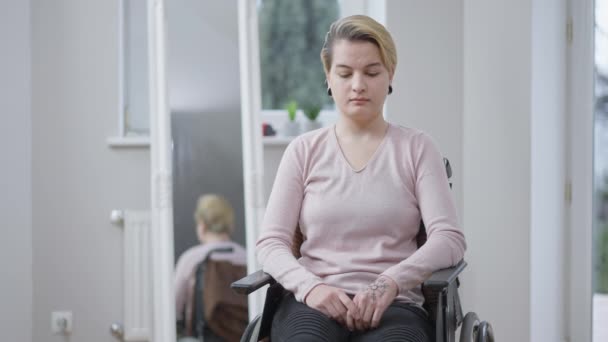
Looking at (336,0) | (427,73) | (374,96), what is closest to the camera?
(374,96)

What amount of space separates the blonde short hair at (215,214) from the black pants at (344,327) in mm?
1476

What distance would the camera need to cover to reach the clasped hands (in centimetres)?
178

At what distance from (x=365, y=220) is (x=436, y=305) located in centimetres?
25

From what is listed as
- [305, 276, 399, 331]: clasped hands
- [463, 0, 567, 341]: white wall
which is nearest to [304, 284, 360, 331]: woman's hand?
[305, 276, 399, 331]: clasped hands

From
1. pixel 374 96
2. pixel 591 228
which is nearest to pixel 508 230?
pixel 591 228

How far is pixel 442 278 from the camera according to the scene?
1754 millimetres

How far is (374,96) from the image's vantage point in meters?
2.02

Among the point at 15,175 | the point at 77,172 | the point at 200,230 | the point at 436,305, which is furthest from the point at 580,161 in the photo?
the point at 15,175

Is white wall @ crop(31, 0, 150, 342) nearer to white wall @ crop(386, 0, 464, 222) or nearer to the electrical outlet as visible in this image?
the electrical outlet

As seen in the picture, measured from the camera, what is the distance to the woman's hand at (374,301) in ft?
5.84

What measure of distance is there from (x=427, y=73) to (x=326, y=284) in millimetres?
Answer: 1558

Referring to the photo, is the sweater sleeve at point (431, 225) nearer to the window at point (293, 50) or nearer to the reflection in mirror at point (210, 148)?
the reflection in mirror at point (210, 148)

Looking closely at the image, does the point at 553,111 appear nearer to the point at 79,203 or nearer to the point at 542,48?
the point at 542,48

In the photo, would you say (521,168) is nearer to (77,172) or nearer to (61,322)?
(77,172)
